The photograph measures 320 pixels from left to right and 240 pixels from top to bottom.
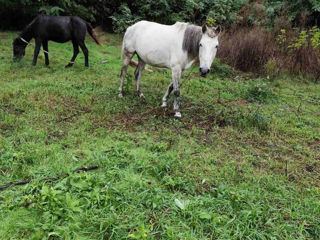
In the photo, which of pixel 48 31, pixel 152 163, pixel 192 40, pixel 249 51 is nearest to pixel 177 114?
pixel 192 40

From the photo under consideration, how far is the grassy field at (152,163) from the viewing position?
7.14 feet

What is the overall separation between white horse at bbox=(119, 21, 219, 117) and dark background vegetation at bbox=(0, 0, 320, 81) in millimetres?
4452

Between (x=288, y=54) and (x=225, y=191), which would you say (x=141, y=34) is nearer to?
(x=225, y=191)

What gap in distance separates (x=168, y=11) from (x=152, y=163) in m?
9.63

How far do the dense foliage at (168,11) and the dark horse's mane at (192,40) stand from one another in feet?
21.4

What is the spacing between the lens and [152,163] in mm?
3162

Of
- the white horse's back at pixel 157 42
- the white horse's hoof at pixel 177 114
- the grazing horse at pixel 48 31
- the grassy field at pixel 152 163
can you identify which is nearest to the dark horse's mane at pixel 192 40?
the white horse's back at pixel 157 42

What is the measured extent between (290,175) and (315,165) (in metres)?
0.62

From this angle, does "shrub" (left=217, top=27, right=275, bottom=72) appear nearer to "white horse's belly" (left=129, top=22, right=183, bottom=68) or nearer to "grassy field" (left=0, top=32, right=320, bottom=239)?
"grassy field" (left=0, top=32, right=320, bottom=239)

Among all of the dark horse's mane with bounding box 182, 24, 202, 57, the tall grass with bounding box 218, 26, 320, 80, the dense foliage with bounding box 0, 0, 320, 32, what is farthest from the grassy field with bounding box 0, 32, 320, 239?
the dense foliage with bounding box 0, 0, 320, 32

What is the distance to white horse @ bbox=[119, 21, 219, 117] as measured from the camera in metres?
4.08

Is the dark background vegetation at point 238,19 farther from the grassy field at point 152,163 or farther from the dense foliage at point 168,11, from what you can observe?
the grassy field at point 152,163

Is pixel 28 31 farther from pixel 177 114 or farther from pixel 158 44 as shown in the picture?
pixel 177 114

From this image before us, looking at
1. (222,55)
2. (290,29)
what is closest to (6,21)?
(222,55)
